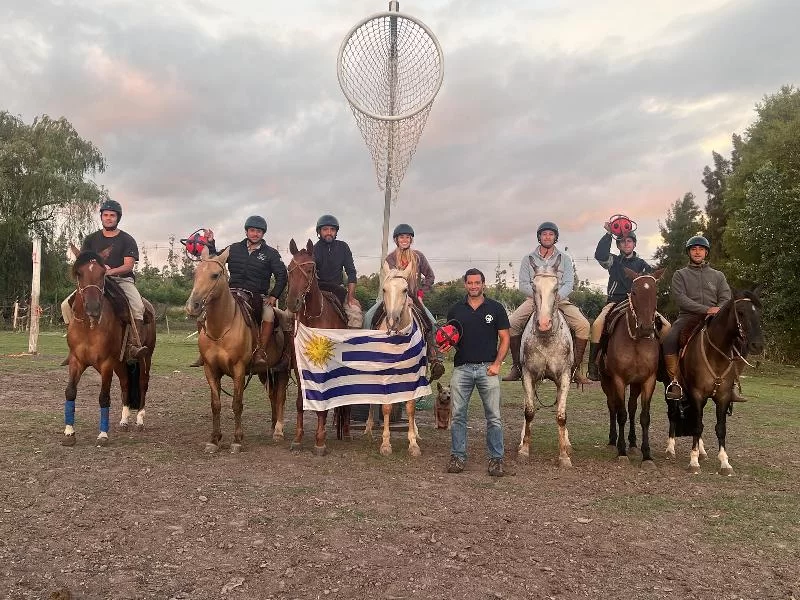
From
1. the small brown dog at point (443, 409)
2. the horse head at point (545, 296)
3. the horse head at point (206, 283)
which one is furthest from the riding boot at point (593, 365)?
the horse head at point (206, 283)

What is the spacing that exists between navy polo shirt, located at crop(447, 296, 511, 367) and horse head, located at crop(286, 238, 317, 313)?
2097mm

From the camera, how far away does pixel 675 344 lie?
26.3ft

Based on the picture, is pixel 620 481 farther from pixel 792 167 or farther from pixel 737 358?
pixel 792 167

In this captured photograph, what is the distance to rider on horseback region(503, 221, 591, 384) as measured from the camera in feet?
27.1

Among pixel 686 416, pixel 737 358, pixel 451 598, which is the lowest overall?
pixel 451 598

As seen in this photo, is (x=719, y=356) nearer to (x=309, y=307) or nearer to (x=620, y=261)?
(x=620, y=261)

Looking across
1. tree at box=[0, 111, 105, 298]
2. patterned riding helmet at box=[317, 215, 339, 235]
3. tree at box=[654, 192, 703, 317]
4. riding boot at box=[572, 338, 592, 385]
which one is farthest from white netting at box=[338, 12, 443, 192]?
tree at box=[654, 192, 703, 317]

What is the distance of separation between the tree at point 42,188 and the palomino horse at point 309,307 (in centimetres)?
3438

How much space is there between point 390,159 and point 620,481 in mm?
6380

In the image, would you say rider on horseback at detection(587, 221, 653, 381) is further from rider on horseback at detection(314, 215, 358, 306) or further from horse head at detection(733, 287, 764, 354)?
rider on horseback at detection(314, 215, 358, 306)

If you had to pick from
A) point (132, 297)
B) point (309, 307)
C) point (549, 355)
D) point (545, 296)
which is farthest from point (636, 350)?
point (132, 297)

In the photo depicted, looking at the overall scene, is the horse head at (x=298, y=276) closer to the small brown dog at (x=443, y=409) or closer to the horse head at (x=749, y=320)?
the small brown dog at (x=443, y=409)

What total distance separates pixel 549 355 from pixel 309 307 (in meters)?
3.41

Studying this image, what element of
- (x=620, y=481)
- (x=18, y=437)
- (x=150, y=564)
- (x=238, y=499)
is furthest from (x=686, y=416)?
(x=18, y=437)
